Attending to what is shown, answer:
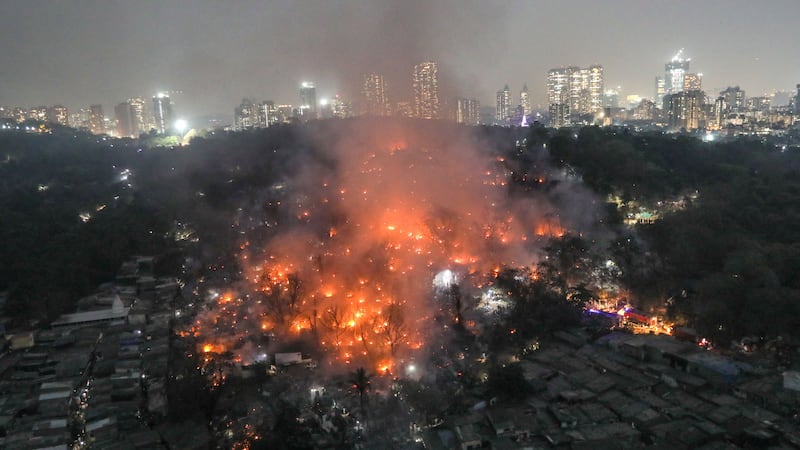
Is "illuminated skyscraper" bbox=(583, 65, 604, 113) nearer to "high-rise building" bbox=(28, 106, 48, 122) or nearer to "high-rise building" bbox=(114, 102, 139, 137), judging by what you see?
"high-rise building" bbox=(114, 102, 139, 137)

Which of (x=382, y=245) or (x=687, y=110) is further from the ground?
(x=687, y=110)

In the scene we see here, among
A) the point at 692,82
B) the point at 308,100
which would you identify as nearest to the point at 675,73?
the point at 692,82

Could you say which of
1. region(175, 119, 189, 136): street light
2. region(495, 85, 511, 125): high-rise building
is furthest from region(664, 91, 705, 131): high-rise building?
region(175, 119, 189, 136): street light

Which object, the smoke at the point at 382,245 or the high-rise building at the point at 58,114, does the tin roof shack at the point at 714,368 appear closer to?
the smoke at the point at 382,245

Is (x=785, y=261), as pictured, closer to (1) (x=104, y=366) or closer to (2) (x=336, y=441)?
(2) (x=336, y=441)

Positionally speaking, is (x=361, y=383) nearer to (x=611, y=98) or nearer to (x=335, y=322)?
(x=335, y=322)

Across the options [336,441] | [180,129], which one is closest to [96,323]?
[336,441]
